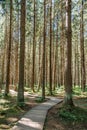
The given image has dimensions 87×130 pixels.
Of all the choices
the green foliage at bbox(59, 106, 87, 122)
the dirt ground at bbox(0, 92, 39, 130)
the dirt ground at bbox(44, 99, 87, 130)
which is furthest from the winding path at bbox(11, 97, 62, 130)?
the green foliage at bbox(59, 106, 87, 122)

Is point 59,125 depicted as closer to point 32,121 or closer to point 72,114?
point 32,121

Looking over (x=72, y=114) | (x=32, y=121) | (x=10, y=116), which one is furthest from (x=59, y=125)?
(x=10, y=116)

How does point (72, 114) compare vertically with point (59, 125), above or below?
above

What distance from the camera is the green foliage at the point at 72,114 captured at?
11884 millimetres

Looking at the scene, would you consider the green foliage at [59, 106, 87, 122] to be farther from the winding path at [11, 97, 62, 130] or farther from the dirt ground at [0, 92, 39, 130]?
the dirt ground at [0, 92, 39, 130]

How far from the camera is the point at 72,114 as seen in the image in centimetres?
1235

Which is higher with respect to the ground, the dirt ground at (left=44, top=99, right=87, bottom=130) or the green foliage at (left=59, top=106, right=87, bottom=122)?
the green foliage at (left=59, top=106, right=87, bottom=122)

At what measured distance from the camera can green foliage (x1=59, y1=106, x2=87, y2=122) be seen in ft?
39.0

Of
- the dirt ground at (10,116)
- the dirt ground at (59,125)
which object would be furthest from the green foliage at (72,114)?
the dirt ground at (10,116)

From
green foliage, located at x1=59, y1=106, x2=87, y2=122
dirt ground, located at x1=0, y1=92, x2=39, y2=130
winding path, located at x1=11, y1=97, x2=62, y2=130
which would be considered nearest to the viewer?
winding path, located at x1=11, y1=97, x2=62, y2=130

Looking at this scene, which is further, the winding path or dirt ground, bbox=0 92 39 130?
dirt ground, bbox=0 92 39 130

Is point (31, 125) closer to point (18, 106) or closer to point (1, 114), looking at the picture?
point (1, 114)

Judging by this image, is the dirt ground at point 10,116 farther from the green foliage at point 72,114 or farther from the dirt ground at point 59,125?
the green foliage at point 72,114

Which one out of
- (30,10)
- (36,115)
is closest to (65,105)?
(36,115)
